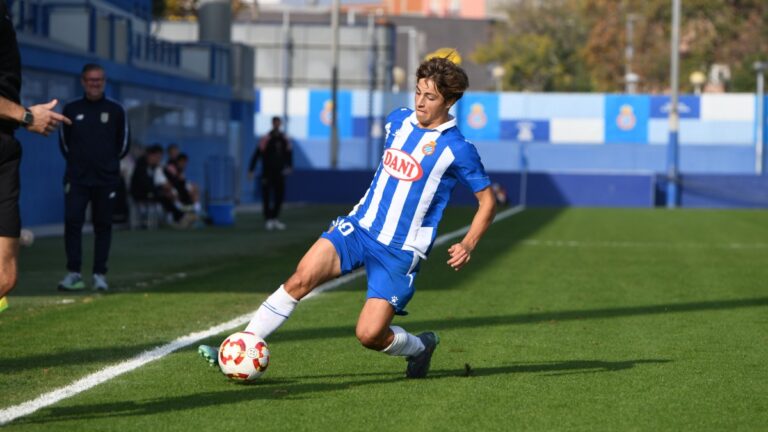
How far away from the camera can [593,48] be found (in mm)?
87375

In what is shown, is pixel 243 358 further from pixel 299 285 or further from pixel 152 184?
pixel 152 184

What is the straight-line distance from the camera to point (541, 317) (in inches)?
467

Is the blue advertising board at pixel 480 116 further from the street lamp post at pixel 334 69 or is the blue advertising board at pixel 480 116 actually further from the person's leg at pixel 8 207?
the person's leg at pixel 8 207

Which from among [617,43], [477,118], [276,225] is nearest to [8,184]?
[276,225]

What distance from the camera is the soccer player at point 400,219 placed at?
7852mm

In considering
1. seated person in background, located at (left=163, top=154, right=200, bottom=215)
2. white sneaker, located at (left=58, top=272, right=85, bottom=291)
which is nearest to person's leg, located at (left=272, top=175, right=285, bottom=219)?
seated person in background, located at (left=163, top=154, right=200, bottom=215)

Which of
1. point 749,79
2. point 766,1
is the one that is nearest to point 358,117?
point 749,79

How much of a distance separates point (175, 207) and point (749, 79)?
55.9m

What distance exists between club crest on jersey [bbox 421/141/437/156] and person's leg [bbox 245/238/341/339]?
688mm

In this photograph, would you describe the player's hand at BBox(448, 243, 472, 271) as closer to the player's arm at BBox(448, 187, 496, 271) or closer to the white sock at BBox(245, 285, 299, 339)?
the player's arm at BBox(448, 187, 496, 271)

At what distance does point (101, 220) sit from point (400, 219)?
6130 mm

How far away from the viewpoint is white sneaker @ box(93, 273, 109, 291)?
Answer: 13.5 metres

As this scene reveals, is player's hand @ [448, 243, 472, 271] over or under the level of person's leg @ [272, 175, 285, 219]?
over

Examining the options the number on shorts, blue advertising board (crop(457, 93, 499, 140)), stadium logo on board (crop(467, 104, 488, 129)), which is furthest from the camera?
stadium logo on board (crop(467, 104, 488, 129))
